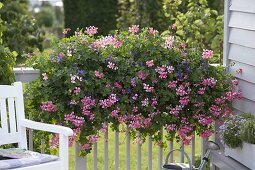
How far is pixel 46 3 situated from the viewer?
2139 cm

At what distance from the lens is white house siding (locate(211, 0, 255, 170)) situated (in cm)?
409

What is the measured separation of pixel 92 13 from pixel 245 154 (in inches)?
273

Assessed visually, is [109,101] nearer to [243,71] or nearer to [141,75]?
[141,75]

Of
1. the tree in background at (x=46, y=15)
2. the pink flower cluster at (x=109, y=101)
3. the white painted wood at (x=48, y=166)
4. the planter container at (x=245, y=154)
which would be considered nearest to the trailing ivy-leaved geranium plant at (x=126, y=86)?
the pink flower cluster at (x=109, y=101)

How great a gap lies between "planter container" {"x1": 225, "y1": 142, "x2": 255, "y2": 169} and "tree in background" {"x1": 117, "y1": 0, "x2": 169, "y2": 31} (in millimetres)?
5349

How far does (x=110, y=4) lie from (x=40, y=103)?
656cm

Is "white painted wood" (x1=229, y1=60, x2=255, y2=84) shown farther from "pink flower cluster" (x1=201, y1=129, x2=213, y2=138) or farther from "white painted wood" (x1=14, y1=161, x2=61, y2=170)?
"white painted wood" (x1=14, y1=161, x2=61, y2=170)

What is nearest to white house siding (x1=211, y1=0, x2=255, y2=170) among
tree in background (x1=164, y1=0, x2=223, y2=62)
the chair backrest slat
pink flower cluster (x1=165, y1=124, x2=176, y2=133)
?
pink flower cluster (x1=165, y1=124, x2=176, y2=133)

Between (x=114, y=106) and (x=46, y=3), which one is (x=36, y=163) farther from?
(x=46, y=3)

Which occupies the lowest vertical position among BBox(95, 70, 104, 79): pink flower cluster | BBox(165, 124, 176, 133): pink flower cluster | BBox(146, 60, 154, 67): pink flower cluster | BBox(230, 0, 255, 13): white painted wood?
BBox(165, 124, 176, 133): pink flower cluster

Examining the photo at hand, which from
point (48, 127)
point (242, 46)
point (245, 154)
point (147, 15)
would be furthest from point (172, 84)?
point (147, 15)

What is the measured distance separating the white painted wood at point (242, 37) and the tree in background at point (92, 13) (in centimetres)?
623

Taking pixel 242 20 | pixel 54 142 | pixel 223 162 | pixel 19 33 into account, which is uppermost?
pixel 242 20

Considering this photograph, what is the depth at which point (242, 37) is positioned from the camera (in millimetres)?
4223
